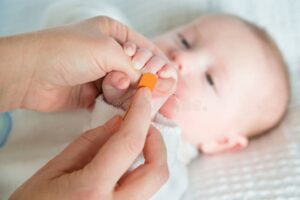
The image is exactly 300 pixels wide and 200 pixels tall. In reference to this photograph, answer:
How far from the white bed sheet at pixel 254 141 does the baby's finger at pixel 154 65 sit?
28 cm

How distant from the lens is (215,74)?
1.15 metres

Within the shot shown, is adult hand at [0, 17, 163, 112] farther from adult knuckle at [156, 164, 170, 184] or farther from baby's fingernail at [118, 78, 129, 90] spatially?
adult knuckle at [156, 164, 170, 184]

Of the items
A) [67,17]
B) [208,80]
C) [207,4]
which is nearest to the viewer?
[208,80]

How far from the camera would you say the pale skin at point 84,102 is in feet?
2.06

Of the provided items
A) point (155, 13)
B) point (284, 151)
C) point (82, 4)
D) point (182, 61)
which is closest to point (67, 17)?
point (82, 4)

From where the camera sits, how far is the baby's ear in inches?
46.6

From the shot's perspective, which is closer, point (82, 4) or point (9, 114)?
point (9, 114)

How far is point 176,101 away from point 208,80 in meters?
0.17

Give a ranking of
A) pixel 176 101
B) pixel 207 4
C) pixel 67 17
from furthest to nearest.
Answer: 1. pixel 207 4
2. pixel 67 17
3. pixel 176 101

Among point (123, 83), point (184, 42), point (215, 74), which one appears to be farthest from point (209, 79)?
point (123, 83)

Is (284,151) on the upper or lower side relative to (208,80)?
lower

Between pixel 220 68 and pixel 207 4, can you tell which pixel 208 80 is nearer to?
pixel 220 68

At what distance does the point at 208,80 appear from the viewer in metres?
1.15

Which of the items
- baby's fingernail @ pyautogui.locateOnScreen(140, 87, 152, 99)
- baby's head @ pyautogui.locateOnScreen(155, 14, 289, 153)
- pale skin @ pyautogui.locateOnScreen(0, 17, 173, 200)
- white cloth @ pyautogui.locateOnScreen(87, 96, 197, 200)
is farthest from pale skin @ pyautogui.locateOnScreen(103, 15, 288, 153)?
baby's fingernail @ pyautogui.locateOnScreen(140, 87, 152, 99)
